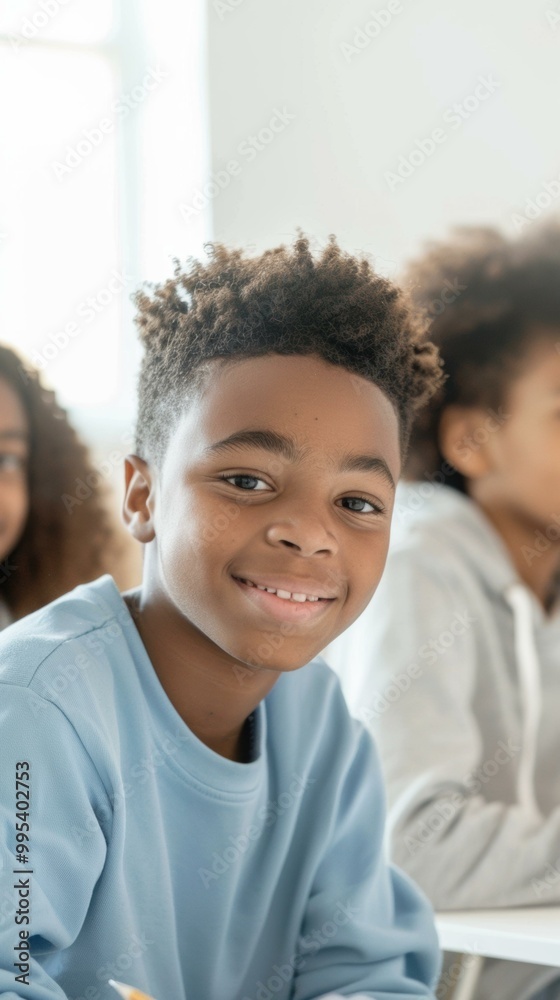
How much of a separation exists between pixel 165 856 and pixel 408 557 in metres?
0.67

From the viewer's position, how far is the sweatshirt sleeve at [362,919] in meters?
0.93

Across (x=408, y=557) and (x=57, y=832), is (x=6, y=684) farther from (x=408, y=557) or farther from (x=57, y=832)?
(x=408, y=557)

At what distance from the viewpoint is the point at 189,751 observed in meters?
0.85

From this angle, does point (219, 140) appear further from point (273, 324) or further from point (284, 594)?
point (284, 594)

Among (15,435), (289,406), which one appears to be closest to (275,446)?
(289,406)

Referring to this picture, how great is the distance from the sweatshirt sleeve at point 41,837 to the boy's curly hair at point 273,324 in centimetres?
25

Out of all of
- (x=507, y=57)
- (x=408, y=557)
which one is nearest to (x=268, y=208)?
(x=507, y=57)

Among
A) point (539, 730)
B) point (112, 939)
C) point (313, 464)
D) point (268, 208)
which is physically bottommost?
point (112, 939)

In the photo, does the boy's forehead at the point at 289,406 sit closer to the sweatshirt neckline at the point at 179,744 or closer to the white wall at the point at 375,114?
the sweatshirt neckline at the point at 179,744

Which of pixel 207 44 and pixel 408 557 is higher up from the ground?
pixel 207 44

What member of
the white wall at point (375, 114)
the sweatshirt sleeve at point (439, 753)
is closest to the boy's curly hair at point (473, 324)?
the sweatshirt sleeve at point (439, 753)

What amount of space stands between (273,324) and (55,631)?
28 centimetres

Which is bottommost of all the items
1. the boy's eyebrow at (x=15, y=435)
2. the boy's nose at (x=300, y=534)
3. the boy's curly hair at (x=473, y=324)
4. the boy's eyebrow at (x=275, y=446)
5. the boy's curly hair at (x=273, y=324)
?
the boy's nose at (x=300, y=534)

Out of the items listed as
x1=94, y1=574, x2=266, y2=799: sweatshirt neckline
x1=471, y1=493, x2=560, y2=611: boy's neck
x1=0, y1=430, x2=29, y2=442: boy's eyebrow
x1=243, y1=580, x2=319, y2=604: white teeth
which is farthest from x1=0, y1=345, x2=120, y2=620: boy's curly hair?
x1=243, y1=580, x2=319, y2=604: white teeth
